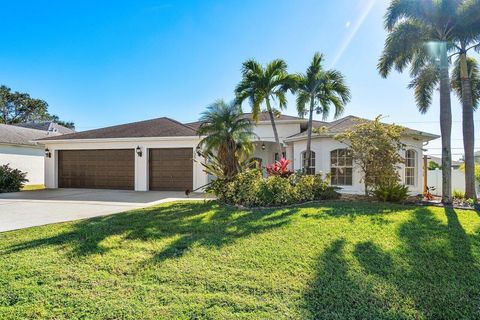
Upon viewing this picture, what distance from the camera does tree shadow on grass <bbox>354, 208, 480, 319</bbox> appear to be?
3.39 metres

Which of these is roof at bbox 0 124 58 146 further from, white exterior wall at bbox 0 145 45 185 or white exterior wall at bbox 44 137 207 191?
white exterior wall at bbox 44 137 207 191

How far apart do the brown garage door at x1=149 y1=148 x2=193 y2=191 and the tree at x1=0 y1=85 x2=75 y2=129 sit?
46.1 metres

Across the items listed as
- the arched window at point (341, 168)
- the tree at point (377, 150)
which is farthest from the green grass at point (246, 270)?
the arched window at point (341, 168)

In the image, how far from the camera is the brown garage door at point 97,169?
16.5m

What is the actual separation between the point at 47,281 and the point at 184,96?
17274 millimetres

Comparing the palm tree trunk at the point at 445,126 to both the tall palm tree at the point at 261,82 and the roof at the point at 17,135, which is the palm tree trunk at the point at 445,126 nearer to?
the tall palm tree at the point at 261,82

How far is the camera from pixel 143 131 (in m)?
17.0

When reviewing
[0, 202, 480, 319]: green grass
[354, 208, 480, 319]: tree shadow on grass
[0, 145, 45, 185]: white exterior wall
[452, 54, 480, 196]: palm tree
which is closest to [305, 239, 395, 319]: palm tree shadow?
[0, 202, 480, 319]: green grass

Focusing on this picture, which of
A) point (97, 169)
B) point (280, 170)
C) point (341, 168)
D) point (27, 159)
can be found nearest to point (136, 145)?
point (97, 169)

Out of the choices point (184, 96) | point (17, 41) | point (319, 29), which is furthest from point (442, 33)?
point (17, 41)

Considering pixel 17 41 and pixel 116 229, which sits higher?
pixel 17 41

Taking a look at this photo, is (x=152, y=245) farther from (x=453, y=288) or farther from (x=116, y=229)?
(x=453, y=288)

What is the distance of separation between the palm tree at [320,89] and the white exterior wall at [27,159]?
70.0 feet

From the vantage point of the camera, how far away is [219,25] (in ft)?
40.0
